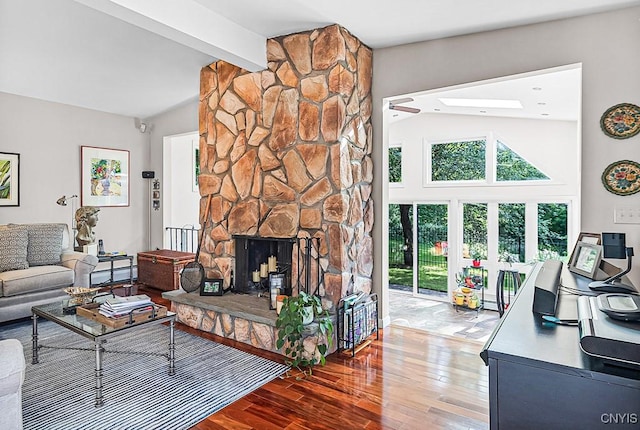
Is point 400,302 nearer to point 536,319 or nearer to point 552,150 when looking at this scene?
point 552,150

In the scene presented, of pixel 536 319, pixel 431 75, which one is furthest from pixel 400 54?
pixel 536 319

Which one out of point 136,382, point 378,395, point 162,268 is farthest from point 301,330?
point 162,268

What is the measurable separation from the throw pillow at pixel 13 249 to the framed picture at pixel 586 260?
17.5ft

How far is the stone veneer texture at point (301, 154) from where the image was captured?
354cm

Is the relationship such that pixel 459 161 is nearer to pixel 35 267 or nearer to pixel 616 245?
pixel 616 245

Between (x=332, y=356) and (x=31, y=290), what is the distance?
332 centimetres

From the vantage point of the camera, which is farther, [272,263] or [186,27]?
[272,263]

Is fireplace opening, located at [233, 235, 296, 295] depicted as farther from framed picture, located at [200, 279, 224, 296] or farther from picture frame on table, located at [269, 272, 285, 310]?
picture frame on table, located at [269, 272, 285, 310]

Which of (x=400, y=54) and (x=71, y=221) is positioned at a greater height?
(x=400, y=54)

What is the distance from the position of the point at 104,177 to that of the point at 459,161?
232 inches

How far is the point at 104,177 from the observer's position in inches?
239

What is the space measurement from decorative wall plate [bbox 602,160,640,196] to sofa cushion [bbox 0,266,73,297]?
5362 mm

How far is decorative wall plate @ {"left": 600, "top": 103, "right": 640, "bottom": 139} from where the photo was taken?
2.82 metres

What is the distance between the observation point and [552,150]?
595cm
